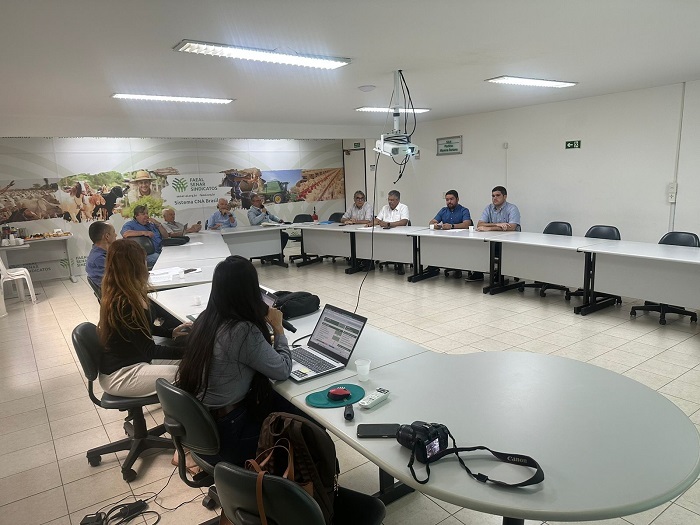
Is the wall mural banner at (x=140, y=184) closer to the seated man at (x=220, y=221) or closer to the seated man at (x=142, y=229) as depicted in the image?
the seated man at (x=220, y=221)

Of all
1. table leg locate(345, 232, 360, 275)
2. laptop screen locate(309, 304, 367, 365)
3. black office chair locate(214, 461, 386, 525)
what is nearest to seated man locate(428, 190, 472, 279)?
table leg locate(345, 232, 360, 275)

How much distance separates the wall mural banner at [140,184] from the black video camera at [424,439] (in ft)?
29.7

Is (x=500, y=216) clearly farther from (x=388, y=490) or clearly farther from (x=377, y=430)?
(x=377, y=430)

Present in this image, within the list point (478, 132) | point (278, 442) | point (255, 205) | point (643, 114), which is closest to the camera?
point (278, 442)

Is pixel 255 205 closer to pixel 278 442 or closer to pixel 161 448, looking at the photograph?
pixel 161 448

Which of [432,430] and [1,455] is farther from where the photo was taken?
[1,455]

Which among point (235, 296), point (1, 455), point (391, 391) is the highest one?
point (235, 296)

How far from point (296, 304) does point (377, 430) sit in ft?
5.03

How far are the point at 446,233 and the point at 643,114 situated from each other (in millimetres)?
3063

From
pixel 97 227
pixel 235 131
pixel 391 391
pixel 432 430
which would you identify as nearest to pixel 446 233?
pixel 235 131

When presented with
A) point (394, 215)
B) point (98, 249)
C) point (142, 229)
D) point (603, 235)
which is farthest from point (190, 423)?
point (394, 215)

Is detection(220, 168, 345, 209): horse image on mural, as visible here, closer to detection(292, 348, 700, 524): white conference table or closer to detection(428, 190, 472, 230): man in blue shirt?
detection(428, 190, 472, 230): man in blue shirt

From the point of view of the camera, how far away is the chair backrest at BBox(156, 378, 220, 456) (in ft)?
5.95

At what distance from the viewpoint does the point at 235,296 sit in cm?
201
